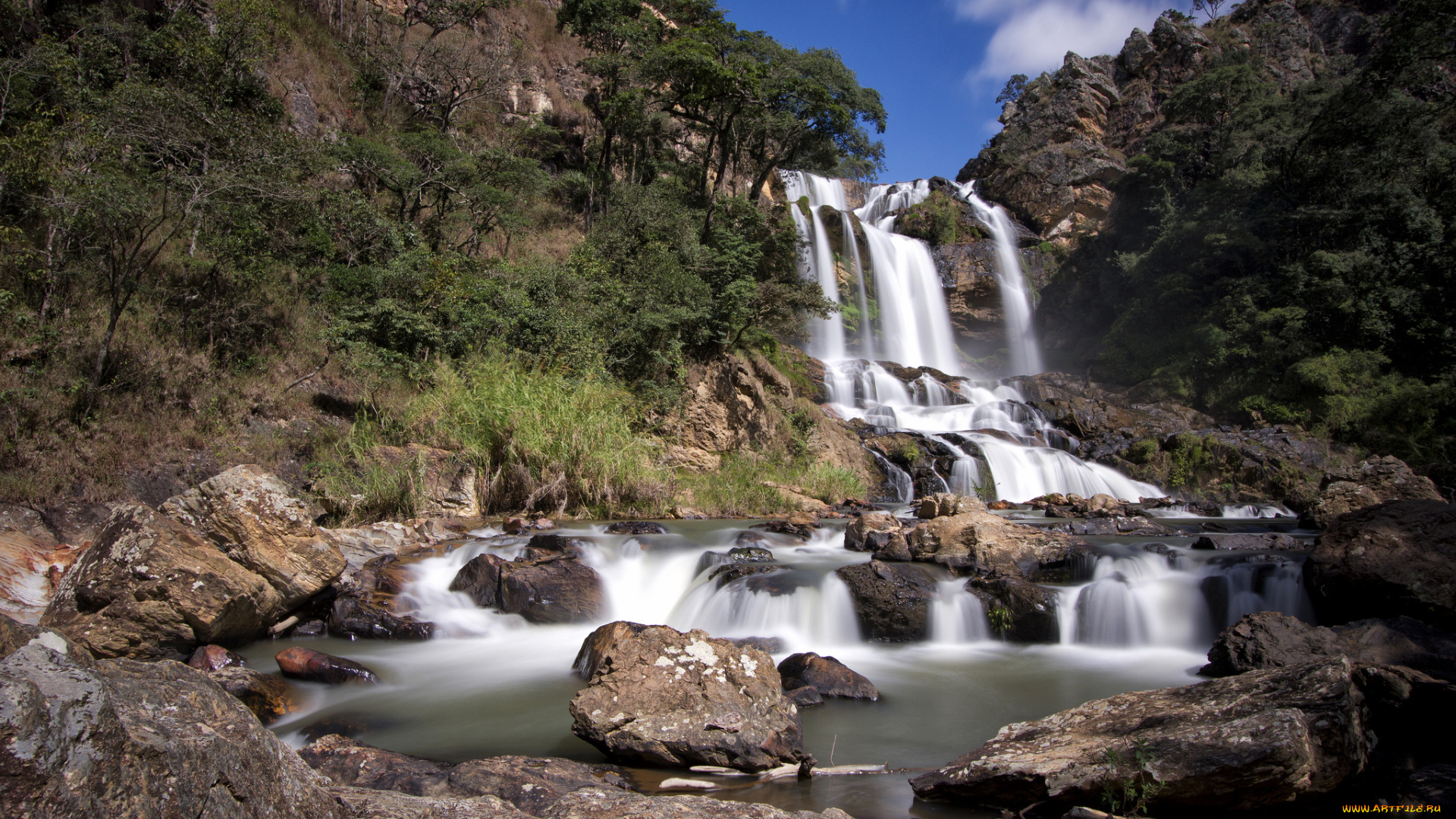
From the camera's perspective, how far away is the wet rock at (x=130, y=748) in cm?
116

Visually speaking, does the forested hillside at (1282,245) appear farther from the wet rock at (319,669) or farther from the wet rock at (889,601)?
the wet rock at (319,669)

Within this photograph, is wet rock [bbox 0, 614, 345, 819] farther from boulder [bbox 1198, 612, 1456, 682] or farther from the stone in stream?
boulder [bbox 1198, 612, 1456, 682]

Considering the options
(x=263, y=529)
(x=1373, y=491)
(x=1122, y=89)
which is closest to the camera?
(x=263, y=529)

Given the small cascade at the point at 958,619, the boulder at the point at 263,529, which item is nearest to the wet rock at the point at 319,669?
the boulder at the point at 263,529

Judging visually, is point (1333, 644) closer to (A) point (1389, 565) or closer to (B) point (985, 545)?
(A) point (1389, 565)

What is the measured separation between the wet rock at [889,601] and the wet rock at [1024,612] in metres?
0.63

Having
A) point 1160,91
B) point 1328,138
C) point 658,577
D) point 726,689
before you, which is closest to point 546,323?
point 658,577

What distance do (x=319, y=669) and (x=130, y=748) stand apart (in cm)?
505

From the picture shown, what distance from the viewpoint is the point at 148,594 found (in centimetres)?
550

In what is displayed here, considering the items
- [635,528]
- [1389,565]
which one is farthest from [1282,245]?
[635,528]

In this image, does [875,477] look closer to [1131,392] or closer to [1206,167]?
[1131,392]

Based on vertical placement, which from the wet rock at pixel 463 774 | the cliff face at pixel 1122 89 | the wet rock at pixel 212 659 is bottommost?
the wet rock at pixel 463 774

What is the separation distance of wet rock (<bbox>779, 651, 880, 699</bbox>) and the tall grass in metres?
6.52

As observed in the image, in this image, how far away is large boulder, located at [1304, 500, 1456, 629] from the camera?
6.09m
